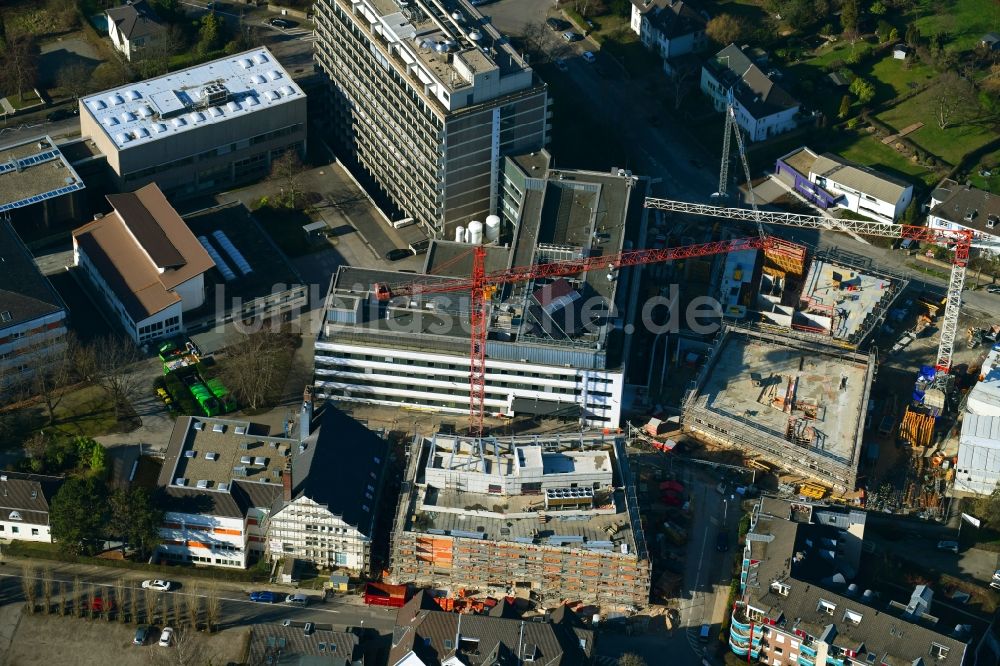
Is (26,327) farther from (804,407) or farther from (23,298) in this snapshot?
(804,407)

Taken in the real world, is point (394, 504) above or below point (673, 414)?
below

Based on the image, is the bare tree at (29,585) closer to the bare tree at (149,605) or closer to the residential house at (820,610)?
the bare tree at (149,605)

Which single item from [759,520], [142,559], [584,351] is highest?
[584,351]

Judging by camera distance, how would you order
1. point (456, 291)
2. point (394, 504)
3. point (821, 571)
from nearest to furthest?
point (821, 571) → point (394, 504) → point (456, 291)

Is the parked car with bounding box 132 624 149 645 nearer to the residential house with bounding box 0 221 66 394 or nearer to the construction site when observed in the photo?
the construction site

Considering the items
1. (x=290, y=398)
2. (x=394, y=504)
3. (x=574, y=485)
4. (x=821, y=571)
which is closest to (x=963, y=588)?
(x=821, y=571)

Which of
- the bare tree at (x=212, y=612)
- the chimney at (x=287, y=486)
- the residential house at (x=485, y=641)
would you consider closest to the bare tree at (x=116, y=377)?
the chimney at (x=287, y=486)

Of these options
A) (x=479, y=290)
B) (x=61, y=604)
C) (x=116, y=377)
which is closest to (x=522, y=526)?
(x=479, y=290)

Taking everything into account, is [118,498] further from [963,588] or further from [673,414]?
[963,588]
